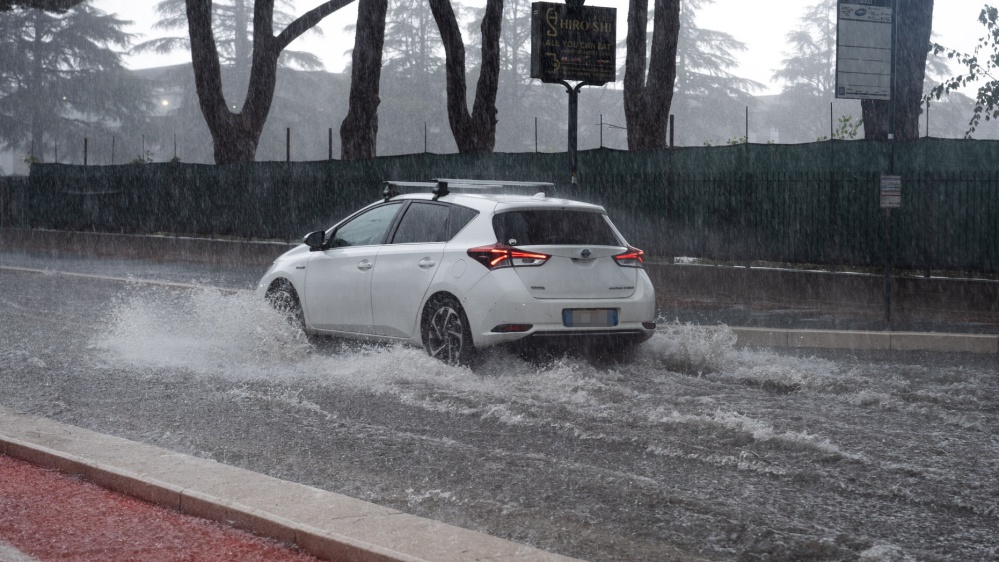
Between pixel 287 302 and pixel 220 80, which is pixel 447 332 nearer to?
pixel 287 302

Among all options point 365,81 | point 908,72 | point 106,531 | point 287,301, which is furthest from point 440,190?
point 365,81

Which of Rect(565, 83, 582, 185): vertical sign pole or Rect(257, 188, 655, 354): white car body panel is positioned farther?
Rect(565, 83, 582, 185): vertical sign pole

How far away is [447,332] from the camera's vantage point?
9367mm

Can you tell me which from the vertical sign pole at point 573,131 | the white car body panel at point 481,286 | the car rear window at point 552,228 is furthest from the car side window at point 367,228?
the vertical sign pole at point 573,131

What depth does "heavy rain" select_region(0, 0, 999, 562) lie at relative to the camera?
Answer: 567 centimetres

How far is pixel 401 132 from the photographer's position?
77.4 m

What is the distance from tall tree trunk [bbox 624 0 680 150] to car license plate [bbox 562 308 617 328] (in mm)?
13232

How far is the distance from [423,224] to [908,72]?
10246 millimetres

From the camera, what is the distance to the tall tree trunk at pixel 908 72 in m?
17.0

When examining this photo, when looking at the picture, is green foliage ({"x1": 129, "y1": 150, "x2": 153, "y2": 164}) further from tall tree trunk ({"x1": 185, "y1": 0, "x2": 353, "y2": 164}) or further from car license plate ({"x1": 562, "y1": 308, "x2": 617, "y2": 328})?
car license plate ({"x1": 562, "y1": 308, "x2": 617, "y2": 328})

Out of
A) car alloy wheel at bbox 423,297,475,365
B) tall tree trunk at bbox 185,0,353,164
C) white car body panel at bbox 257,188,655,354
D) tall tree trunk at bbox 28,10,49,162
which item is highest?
tall tree trunk at bbox 28,10,49,162

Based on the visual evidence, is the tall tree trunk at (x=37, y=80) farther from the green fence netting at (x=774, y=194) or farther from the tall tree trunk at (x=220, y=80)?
the green fence netting at (x=774, y=194)

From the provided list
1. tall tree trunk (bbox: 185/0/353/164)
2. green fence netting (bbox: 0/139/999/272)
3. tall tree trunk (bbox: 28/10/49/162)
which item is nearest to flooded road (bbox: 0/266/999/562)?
green fence netting (bbox: 0/139/999/272)

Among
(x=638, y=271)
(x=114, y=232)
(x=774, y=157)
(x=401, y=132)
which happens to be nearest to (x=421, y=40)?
(x=401, y=132)
